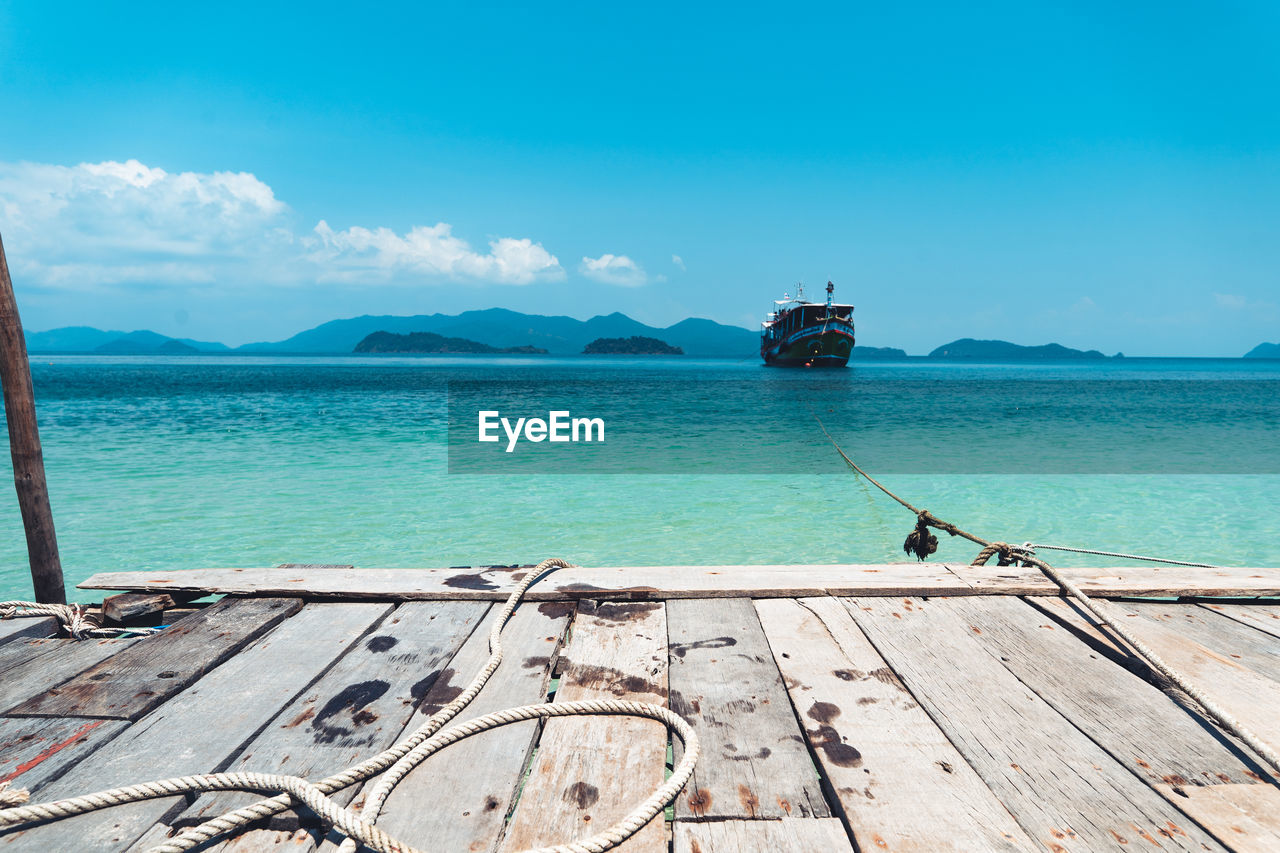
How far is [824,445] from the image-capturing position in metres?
14.8

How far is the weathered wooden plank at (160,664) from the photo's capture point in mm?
1674

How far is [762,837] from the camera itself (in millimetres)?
1189

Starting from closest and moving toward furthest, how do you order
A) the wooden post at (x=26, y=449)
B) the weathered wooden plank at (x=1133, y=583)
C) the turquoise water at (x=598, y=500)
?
1. the weathered wooden plank at (x=1133, y=583)
2. the wooden post at (x=26, y=449)
3. the turquoise water at (x=598, y=500)

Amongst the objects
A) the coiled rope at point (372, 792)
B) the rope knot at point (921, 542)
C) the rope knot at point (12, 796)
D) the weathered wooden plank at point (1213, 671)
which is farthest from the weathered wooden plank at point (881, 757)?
A: the rope knot at point (921, 542)

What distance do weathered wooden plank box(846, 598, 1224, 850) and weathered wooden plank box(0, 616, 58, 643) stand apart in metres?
2.99

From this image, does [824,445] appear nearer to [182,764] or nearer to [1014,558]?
[1014,558]

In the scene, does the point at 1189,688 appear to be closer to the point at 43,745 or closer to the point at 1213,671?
the point at 1213,671

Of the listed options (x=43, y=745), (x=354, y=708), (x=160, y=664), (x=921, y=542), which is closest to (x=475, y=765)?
(x=354, y=708)

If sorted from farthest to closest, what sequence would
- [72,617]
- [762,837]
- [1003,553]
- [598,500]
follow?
[598,500] → [1003,553] → [72,617] → [762,837]

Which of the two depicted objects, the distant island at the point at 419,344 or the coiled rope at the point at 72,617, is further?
the distant island at the point at 419,344

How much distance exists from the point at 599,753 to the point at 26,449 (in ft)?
10.5

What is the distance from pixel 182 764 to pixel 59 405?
3173 centimetres

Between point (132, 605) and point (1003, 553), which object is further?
point (1003, 553)

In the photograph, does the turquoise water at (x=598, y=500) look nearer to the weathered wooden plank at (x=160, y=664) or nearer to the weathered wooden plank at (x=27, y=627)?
the weathered wooden plank at (x=27, y=627)
